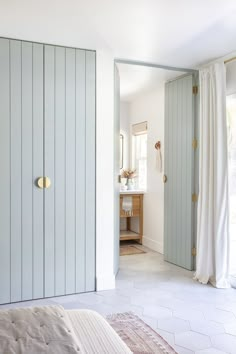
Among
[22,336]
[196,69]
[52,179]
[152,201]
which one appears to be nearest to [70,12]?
[52,179]

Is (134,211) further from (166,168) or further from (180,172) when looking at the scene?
(180,172)

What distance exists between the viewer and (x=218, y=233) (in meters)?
3.66

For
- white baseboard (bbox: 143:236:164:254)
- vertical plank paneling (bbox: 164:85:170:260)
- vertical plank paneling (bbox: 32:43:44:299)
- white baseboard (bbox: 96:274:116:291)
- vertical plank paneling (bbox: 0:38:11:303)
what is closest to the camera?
vertical plank paneling (bbox: 0:38:11:303)

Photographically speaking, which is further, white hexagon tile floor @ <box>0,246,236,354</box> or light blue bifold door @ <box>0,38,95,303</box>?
light blue bifold door @ <box>0,38,95,303</box>

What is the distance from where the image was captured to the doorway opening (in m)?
4.93

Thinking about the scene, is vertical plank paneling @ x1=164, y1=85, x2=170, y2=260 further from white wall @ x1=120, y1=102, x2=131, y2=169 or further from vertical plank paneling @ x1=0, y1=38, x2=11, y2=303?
vertical plank paneling @ x1=0, y1=38, x2=11, y2=303

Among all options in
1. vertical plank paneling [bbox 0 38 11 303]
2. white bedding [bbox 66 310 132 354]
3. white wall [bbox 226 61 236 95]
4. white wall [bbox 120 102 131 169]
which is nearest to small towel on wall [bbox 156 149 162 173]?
white wall [bbox 120 102 131 169]

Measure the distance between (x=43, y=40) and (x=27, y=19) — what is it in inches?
17.4

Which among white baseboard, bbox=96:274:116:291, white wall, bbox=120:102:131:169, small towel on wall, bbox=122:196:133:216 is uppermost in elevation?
white wall, bbox=120:102:131:169

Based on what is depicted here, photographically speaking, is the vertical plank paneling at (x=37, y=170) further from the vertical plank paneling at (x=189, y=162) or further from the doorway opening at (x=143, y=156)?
the vertical plank paneling at (x=189, y=162)

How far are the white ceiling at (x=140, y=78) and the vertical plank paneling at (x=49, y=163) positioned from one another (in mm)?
979

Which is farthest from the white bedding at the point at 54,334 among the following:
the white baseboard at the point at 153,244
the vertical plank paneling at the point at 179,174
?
the white baseboard at the point at 153,244

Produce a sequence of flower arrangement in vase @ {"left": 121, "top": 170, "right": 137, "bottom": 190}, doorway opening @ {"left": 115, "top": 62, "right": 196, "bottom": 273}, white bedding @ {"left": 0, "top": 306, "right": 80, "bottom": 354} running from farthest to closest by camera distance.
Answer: flower arrangement in vase @ {"left": 121, "top": 170, "right": 137, "bottom": 190}
doorway opening @ {"left": 115, "top": 62, "right": 196, "bottom": 273}
white bedding @ {"left": 0, "top": 306, "right": 80, "bottom": 354}

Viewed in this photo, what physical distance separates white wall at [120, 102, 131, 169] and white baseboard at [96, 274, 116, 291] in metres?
2.92
